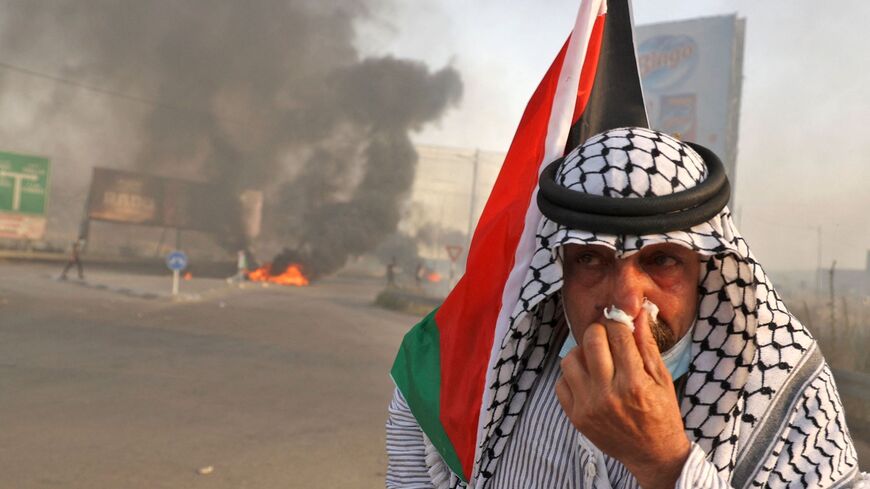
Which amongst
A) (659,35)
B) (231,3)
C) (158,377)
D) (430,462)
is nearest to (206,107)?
(231,3)

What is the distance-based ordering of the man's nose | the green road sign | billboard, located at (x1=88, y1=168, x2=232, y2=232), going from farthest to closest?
billboard, located at (x1=88, y1=168, x2=232, y2=232) → the green road sign → the man's nose

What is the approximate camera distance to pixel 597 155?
1.34 meters

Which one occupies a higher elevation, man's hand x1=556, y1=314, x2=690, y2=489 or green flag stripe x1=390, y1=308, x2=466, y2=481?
man's hand x1=556, y1=314, x2=690, y2=489

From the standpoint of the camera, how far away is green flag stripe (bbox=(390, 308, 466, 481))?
1.56 meters

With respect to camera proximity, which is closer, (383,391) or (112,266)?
(383,391)

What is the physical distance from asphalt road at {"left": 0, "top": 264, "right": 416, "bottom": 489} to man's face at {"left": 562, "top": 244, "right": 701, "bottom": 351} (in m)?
3.50

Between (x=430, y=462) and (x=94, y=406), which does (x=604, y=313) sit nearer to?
(x=430, y=462)

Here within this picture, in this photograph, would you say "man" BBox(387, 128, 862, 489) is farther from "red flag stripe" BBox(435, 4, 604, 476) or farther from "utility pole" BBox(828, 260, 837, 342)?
"utility pole" BBox(828, 260, 837, 342)

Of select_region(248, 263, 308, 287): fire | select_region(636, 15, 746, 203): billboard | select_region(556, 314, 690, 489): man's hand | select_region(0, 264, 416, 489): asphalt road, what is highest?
select_region(636, 15, 746, 203): billboard

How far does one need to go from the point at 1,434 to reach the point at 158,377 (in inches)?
96.9

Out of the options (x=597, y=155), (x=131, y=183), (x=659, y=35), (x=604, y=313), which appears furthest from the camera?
(x=131, y=183)

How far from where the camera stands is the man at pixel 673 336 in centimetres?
111

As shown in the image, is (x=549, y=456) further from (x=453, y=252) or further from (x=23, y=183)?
(x=23, y=183)

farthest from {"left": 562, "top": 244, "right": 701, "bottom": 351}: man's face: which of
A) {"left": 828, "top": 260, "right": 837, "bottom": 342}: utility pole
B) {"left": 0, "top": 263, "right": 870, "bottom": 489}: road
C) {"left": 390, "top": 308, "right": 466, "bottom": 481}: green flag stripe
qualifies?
{"left": 828, "top": 260, "right": 837, "bottom": 342}: utility pole
